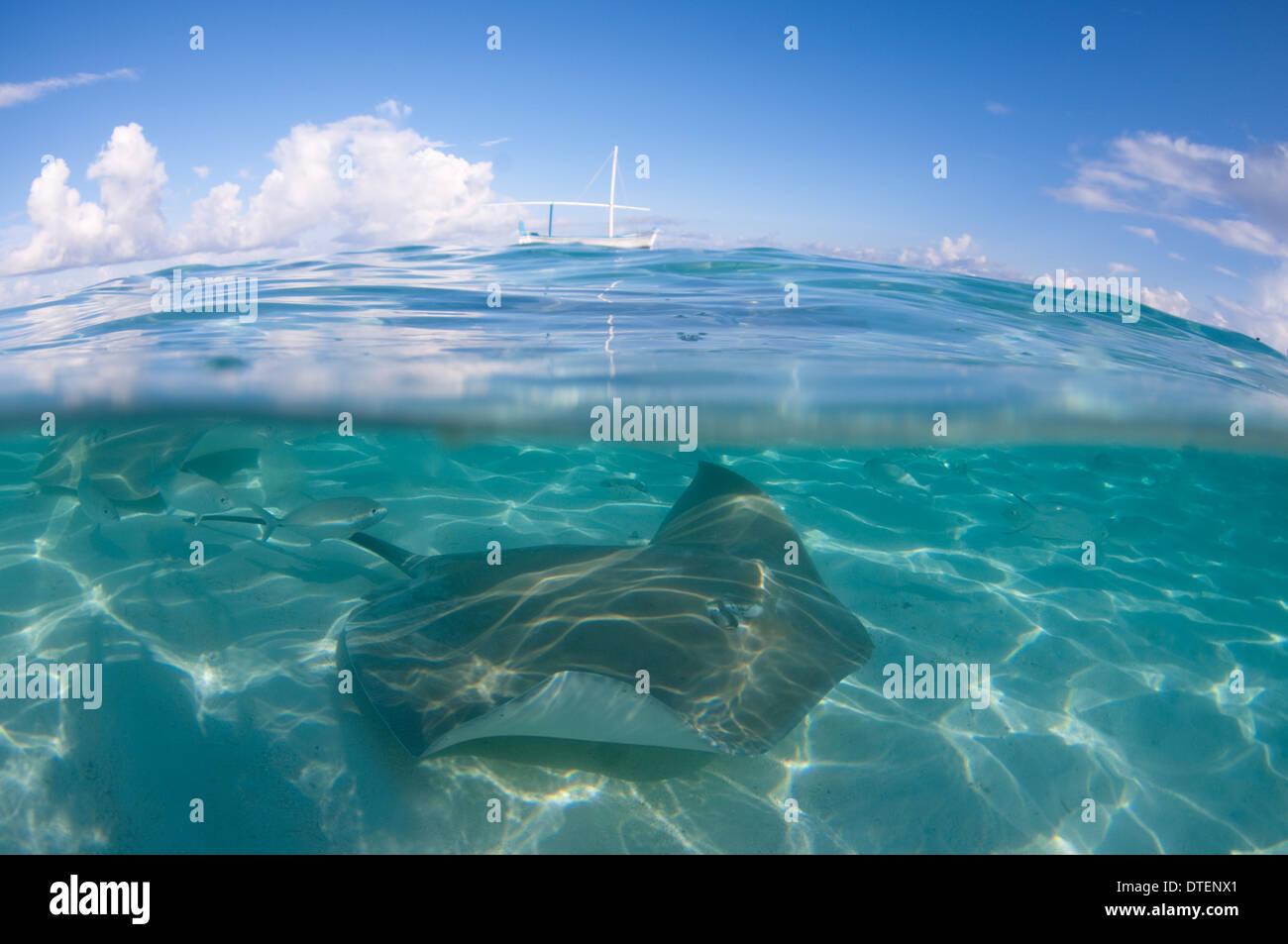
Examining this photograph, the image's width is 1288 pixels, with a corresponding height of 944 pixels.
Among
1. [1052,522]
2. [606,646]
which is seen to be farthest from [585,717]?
[1052,522]

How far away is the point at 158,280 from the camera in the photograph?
13.7 m

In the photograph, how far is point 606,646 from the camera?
470cm

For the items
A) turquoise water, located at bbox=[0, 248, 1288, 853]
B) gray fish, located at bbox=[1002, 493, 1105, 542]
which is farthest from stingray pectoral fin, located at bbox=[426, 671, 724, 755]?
gray fish, located at bbox=[1002, 493, 1105, 542]

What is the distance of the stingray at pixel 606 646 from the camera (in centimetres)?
398

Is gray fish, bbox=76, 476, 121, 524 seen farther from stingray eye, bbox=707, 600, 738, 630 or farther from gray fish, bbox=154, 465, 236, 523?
stingray eye, bbox=707, 600, 738, 630

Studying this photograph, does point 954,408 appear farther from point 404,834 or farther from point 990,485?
point 404,834

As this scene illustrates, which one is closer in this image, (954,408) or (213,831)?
(213,831)

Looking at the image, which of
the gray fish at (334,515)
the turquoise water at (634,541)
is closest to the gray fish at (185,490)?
the turquoise water at (634,541)

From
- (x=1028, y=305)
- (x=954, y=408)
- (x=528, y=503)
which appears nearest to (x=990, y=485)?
(x=954, y=408)

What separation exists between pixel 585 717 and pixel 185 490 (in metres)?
9.13

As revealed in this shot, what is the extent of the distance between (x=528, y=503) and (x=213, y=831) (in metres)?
7.00

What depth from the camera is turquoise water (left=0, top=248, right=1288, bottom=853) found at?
500cm

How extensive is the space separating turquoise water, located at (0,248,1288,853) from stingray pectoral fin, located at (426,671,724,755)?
111 cm

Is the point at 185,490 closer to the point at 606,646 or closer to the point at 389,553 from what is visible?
the point at 389,553
